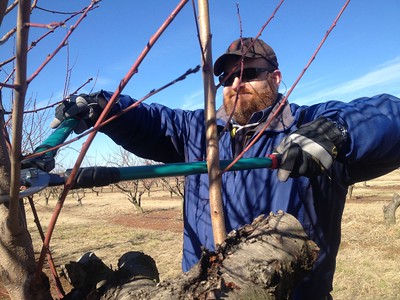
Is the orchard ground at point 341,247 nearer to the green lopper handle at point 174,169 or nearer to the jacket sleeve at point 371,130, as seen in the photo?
the jacket sleeve at point 371,130

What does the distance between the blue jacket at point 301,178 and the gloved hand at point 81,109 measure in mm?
117

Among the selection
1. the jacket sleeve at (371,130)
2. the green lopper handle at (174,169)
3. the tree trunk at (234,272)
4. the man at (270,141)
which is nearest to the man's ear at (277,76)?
the man at (270,141)

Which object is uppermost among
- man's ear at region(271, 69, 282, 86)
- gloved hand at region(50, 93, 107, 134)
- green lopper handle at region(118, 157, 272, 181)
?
man's ear at region(271, 69, 282, 86)

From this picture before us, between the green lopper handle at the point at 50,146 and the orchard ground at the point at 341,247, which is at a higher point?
the green lopper handle at the point at 50,146

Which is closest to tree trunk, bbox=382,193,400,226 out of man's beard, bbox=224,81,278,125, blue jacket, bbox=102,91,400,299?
blue jacket, bbox=102,91,400,299

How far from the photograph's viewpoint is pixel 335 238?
192cm

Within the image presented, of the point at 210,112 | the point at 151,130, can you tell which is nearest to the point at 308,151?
the point at 210,112

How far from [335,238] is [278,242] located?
1019 millimetres

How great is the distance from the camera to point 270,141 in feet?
6.15

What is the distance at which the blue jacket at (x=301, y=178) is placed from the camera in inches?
61.4

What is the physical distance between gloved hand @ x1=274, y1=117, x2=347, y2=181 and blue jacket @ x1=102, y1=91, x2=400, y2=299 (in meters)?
0.20

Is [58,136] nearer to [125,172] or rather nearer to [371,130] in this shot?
[125,172]

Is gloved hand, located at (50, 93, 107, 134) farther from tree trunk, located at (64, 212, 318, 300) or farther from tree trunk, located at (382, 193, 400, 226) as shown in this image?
tree trunk, located at (382, 193, 400, 226)

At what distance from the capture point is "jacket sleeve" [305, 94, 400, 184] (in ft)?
A: 4.99
